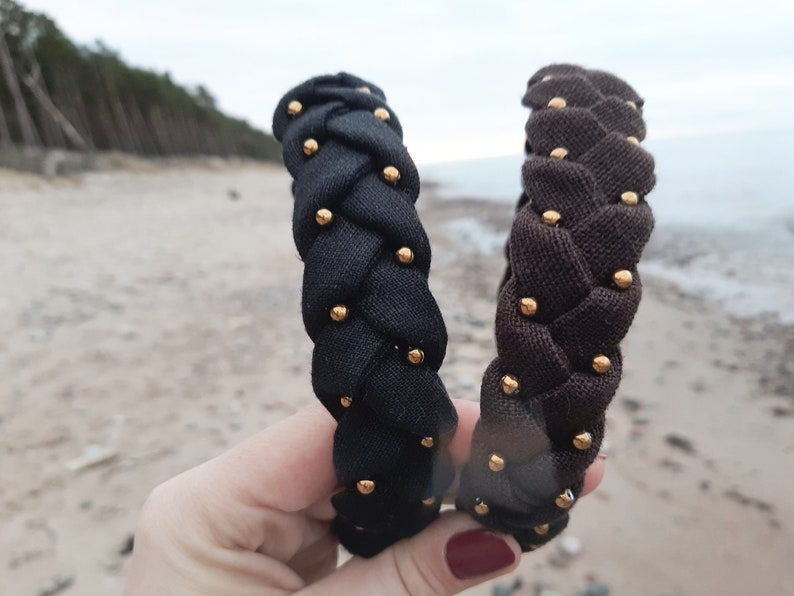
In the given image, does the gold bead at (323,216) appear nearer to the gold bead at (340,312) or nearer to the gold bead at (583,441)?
the gold bead at (340,312)

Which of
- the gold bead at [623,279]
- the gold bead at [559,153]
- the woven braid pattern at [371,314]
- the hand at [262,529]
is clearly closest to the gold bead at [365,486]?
the woven braid pattern at [371,314]

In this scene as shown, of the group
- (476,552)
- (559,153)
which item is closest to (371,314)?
(559,153)

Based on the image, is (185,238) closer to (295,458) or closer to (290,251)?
(290,251)

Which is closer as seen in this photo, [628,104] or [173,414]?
[628,104]

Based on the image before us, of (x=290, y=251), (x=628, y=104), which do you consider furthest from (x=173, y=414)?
(x=290, y=251)

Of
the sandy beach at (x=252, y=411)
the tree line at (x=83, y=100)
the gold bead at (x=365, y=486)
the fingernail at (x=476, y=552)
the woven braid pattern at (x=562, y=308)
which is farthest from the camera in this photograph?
the tree line at (x=83, y=100)

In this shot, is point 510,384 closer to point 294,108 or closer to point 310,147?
point 310,147

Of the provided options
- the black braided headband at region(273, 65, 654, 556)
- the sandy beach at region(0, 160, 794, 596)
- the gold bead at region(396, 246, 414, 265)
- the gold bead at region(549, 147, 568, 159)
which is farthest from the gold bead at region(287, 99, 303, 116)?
the sandy beach at region(0, 160, 794, 596)
